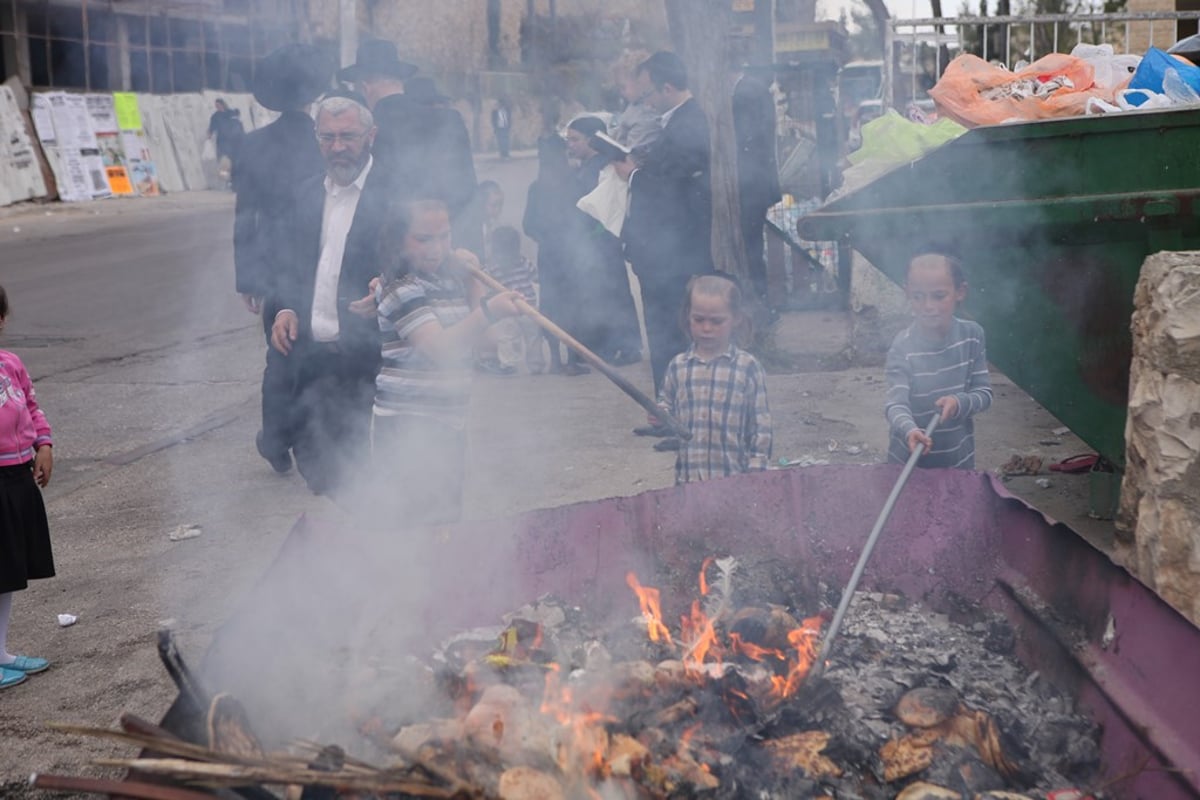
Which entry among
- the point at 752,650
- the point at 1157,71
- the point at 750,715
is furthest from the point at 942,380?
the point at 750,715

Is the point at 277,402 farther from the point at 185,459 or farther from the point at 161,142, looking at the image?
the point at 161,142

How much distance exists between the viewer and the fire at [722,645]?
2707 mm

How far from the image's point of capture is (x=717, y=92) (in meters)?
7.49

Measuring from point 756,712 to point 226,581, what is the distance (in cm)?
246

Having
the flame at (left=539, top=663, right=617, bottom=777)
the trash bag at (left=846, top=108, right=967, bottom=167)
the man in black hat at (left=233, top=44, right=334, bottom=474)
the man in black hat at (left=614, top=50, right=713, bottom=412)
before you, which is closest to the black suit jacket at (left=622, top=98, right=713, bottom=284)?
the man in black hat at (left=614, top=50, right=713, bottom=412)

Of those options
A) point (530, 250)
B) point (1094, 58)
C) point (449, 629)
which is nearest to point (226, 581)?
point (449, 629)

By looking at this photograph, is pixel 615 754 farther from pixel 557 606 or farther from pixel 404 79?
pixel 404 79

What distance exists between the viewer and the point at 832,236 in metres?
4.07

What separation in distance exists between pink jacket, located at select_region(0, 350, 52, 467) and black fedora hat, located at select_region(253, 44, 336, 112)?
1979 millimetres

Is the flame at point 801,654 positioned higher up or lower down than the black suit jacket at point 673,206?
lower down

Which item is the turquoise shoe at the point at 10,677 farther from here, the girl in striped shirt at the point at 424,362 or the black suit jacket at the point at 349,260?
the black suit jacket at the point at 349,260

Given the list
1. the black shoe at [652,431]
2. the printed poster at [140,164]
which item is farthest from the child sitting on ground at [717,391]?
the printed poster at [140,164]

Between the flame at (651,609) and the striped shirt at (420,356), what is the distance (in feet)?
2.86

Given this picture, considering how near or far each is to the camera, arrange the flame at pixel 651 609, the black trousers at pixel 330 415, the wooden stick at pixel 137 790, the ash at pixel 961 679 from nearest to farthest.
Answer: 1. the wooden stick at pixel 137 790
2. the ash at pixel 961 679
3. the flame at pixel 651 609
4. the black trousers at pixel 330 415
